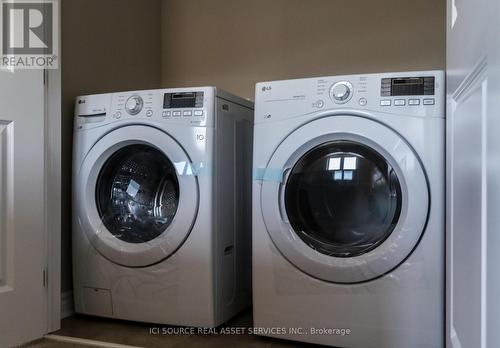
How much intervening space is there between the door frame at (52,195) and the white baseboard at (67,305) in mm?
153

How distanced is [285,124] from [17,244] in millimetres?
890

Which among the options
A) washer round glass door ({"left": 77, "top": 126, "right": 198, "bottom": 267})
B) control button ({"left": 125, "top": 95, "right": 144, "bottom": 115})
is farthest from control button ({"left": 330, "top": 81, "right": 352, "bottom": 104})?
control button ({"left": 125, "top": 95, "right": 144, "bottom": 115})

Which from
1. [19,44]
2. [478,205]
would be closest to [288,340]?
[478,205]

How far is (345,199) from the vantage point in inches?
53.1

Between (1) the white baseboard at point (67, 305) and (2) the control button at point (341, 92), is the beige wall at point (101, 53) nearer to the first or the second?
(1) the white baseboard at point (67, 305)

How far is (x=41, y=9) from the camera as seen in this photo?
57.1 inches

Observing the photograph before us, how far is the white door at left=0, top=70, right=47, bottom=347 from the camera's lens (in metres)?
1.31

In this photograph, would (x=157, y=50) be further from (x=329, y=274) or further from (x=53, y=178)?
(x=329, y=274)

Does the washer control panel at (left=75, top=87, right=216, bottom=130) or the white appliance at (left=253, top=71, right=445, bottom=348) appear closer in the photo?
the white appliance at (left=253, top=71, right=445, bottom=348)

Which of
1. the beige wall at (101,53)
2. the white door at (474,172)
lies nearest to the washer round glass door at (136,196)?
the beige wall at (101,53)

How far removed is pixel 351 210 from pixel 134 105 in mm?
809

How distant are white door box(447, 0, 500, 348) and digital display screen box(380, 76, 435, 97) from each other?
50cm
